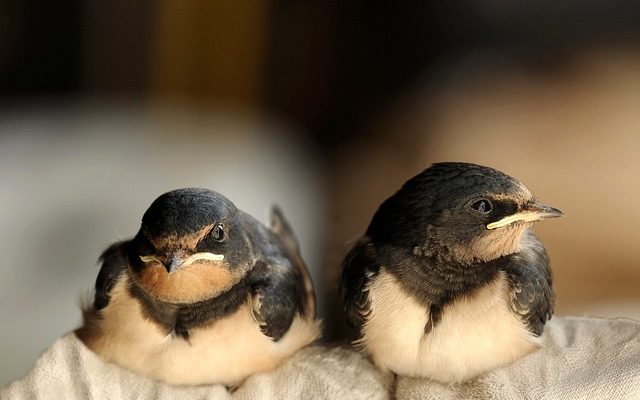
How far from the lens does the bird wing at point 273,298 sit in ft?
4.30

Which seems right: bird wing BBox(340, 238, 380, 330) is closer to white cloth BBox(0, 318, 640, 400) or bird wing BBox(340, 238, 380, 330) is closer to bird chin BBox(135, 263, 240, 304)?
white cloth BBox(0, 318, 640, 400)

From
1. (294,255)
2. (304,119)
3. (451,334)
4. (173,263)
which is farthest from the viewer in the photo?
(304,119)

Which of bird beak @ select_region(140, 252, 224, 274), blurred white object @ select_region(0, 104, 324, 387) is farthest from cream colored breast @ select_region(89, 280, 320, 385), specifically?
blurred white object @ select_region(0, 104, 324, 387)

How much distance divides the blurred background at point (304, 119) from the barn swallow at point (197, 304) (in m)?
1.17

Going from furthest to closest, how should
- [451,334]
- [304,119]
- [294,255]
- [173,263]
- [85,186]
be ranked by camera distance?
[304,119] < [85,186] < [294,255] < [451,334] < [173,263]

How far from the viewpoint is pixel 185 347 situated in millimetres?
1284

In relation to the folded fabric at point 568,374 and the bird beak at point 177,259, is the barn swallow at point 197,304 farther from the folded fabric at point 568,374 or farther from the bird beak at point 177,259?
the folded fabric at point 568,374

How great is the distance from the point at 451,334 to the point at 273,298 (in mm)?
288

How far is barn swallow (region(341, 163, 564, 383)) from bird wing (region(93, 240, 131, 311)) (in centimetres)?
39

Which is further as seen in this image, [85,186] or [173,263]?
[85,186]

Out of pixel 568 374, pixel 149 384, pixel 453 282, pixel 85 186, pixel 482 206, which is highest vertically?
pixel 482 206

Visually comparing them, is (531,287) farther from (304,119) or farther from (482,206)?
(304,119)

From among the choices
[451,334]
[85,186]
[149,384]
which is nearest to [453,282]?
[451,334]

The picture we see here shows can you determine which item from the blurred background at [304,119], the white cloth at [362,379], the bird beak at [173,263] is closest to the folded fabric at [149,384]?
the white cloth at [362,379]
